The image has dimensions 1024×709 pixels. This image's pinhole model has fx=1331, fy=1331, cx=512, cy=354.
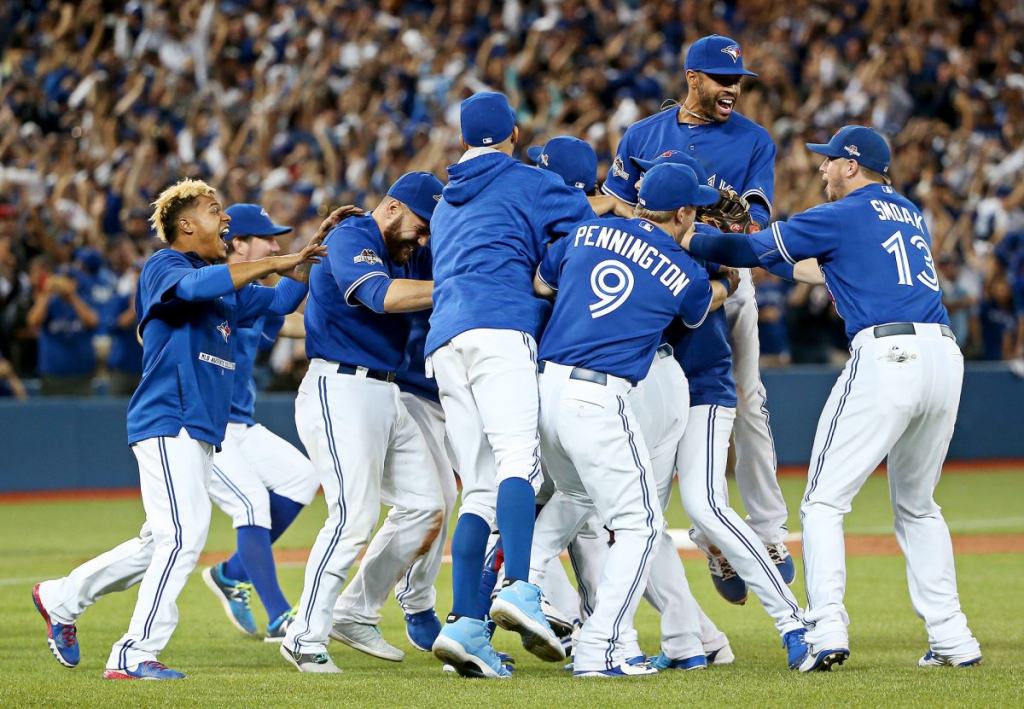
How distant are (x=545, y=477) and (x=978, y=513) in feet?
24.7

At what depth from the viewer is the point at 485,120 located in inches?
227

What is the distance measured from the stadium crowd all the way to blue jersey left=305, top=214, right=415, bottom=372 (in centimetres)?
808

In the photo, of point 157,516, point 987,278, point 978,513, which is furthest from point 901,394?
point 987,278

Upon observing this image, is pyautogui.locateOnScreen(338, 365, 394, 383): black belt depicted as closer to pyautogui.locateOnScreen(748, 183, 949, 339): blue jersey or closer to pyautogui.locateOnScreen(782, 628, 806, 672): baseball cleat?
pyautogui.locateOnScreen(748, 183, 949, 339): blue jersey

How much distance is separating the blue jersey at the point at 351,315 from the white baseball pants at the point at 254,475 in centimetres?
129

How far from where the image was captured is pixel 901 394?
5555 mm

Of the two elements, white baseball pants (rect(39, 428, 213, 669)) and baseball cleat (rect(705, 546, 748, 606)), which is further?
baseball cleat (rect(705, 546, 748, 606))

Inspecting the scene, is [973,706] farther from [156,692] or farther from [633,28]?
[633,28]

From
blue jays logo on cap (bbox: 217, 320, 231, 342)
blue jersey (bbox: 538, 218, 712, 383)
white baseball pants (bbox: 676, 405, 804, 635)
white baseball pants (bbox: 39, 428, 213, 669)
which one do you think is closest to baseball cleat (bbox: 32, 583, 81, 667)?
white baseball pants (bbox: 39, 428, 213, 669)

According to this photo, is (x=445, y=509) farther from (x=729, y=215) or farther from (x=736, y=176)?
(x=736, y=176)

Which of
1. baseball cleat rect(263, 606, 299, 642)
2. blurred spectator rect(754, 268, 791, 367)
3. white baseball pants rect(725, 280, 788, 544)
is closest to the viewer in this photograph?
baseball cleat rect(263, 606, 299, 642)

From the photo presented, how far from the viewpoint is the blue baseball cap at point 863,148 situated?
5.87 meters

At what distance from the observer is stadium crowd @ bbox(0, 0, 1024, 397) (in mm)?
14703

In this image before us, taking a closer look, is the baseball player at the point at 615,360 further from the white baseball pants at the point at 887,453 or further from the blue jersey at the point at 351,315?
the blue jersey at the point at 351,315
